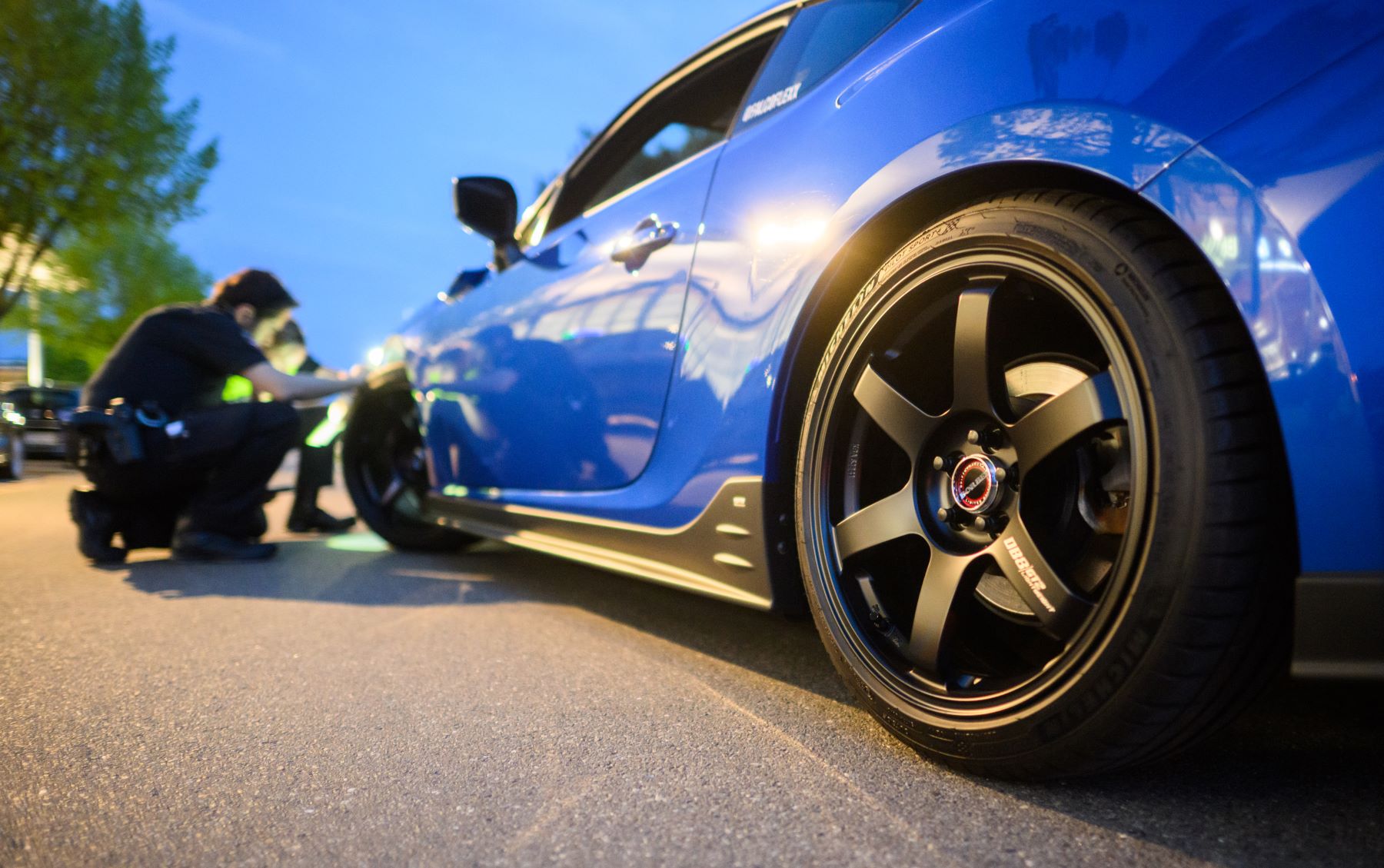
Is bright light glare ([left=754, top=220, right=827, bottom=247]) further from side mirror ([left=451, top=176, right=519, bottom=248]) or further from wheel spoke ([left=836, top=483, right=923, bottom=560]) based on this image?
side mirror ([left=451, top=176, right=519, bottom=248])

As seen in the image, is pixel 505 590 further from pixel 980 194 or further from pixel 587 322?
pixel 980 194

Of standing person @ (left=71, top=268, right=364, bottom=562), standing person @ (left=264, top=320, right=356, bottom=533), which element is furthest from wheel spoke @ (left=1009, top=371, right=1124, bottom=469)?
standing person @ (left=264, top=320, right=356, bottom=533)

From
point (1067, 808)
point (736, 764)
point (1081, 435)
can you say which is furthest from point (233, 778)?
point (1081, 435)

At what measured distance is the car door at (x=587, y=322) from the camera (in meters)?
2.05

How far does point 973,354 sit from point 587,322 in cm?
125

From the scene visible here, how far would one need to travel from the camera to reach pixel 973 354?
1.31 metres

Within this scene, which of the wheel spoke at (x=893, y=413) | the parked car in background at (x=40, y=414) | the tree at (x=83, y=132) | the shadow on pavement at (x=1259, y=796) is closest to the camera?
the shadow on pavement at (x=1259, y=796)

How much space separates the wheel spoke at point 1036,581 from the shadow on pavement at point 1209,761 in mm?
280

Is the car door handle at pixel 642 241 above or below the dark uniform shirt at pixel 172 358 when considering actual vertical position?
above

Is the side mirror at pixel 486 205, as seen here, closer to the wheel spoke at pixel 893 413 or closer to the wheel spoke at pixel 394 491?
the wheel spoke at pixel 394 491

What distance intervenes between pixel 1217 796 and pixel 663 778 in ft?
2.70

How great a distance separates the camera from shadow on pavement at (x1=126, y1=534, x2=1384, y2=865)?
1.11 metres

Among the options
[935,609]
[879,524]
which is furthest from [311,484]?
[935,609]

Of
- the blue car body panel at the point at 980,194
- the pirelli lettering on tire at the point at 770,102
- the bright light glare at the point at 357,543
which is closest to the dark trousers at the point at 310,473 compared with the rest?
the bright light glare at the point at 357,543
